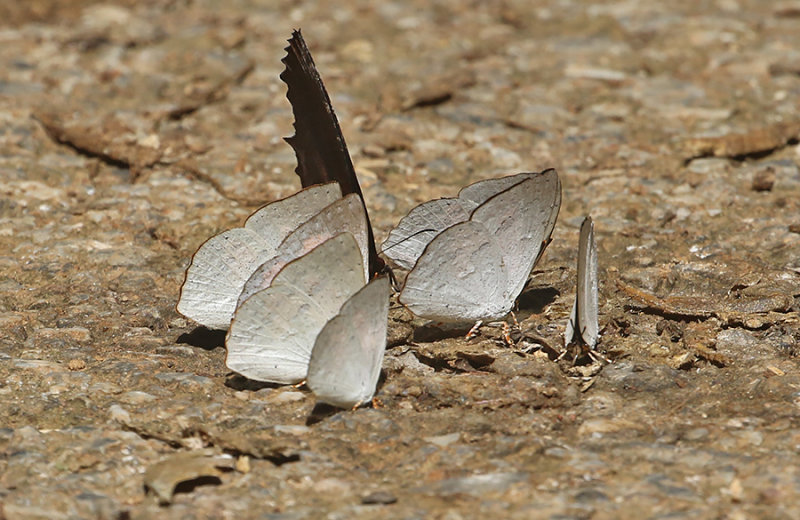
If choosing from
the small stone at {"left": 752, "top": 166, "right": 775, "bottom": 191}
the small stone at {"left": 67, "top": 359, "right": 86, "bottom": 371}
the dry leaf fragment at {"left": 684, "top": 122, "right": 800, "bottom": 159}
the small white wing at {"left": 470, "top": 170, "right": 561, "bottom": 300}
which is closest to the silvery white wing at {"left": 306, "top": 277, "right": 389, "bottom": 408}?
the small white wing at {"left": 470, "top": 170, "right": 561, "bottom": 300}

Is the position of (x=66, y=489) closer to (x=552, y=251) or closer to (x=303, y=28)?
(x=552, y=251)

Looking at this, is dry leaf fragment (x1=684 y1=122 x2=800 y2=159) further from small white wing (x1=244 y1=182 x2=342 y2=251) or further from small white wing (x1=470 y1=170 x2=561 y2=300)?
small white wing (x1=244 y1=182 x2=342 y2=251)

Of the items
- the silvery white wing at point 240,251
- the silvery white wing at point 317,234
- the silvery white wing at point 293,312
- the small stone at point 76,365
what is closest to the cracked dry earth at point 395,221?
the small stone at point 76,365

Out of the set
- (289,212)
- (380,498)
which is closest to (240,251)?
(289,212)

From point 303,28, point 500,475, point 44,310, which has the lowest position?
point 500,475

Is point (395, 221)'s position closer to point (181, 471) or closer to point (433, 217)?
point (433, 217)

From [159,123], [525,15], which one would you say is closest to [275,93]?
[159,123]

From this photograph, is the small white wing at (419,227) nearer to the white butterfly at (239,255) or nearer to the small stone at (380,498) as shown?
the white butterfly at (239,255)
